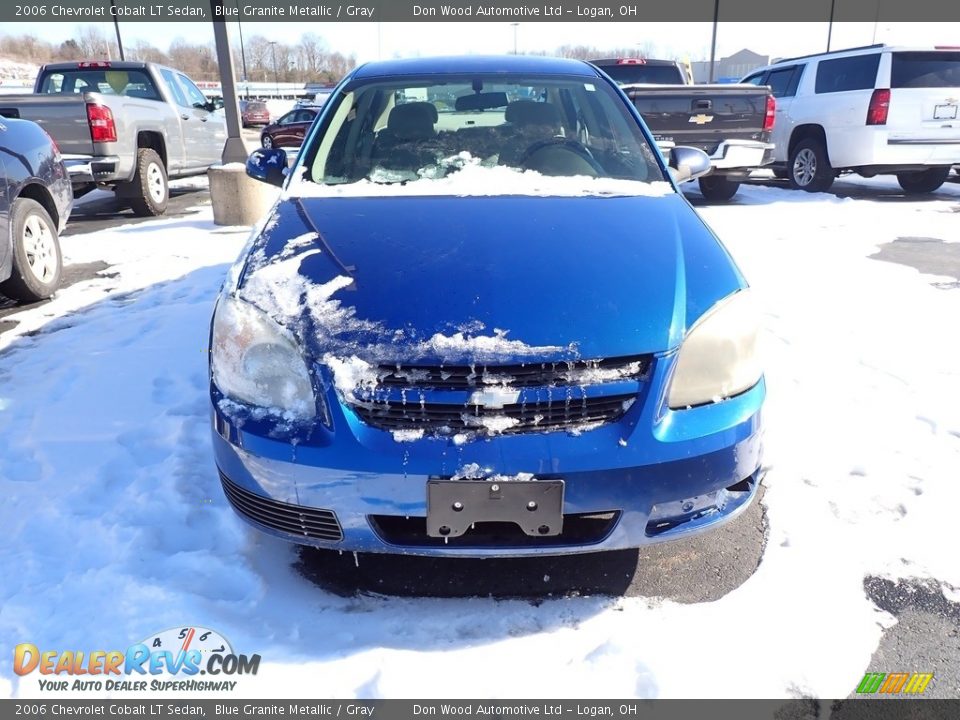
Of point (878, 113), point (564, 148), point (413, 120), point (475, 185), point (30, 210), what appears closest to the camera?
point (475, 185)

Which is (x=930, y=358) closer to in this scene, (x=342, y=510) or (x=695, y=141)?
(x=342, y=510)

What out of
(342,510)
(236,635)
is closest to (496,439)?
(342,510)

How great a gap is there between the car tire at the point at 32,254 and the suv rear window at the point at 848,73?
9.16m

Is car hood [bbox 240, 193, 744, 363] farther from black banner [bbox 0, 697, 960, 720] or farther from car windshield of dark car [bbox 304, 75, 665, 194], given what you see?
black banner [bbox 0, 697, 960, 720]

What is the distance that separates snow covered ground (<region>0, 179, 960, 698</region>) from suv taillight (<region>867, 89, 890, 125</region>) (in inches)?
218

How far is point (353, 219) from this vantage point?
8.14ft

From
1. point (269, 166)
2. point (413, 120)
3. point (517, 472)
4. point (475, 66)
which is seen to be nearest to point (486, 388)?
point (517, 472)

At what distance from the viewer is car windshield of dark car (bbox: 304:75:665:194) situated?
3.01 meters

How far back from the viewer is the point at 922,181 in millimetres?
9945

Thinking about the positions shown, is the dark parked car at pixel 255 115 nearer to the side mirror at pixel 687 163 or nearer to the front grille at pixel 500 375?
the side mirror at pixel 687 163

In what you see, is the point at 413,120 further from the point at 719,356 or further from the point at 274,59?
the point at 274,59

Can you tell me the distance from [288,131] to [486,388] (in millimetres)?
16851

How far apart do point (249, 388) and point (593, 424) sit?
971 mm

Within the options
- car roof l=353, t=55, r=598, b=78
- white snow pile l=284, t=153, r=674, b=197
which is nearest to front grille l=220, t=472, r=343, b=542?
white snow pile l=284, t=153, r=674, b=197
